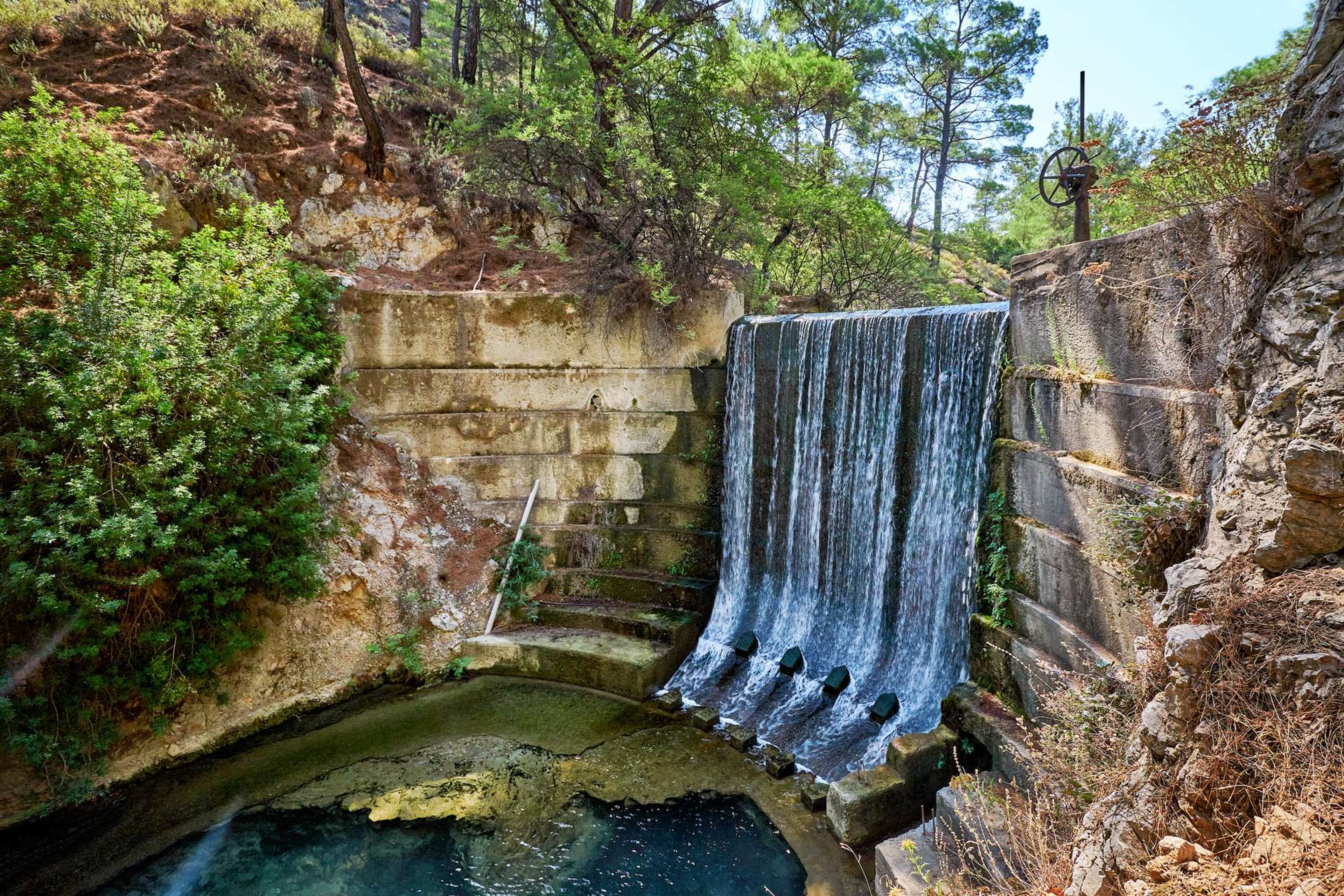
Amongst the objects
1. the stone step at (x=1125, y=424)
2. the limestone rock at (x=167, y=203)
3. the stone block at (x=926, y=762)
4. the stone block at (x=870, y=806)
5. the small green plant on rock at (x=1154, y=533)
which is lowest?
the stone block at (x=870, y=806)

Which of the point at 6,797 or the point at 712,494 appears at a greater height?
the point at 712,494

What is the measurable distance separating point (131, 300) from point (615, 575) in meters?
5.31

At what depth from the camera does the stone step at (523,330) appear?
7.58m

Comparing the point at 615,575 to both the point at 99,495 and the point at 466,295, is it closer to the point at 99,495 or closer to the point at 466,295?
the point at 466,295

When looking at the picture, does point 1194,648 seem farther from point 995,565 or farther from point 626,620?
point 626,620

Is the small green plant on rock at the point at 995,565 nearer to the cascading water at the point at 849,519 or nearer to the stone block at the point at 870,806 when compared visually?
the cascading water at the point at 849,519

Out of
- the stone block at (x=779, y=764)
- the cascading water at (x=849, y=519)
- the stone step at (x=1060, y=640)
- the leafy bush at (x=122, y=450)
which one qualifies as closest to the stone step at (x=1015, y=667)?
the stone step at (x=1060, y=640)

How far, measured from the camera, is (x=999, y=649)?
15.3ft

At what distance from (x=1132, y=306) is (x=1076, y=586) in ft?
5.70

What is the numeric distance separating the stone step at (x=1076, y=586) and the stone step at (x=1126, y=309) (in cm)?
113

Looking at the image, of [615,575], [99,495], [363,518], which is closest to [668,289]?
[615,575]

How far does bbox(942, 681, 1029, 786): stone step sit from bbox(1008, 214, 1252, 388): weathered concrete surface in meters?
2.19

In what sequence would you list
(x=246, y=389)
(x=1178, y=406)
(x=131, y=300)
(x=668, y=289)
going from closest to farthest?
(x=1178, y=406)
(x=131, y=300)
(x=246, y=389)
(x=668, y=289)

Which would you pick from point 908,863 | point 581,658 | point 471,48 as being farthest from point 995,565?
point 471,48
